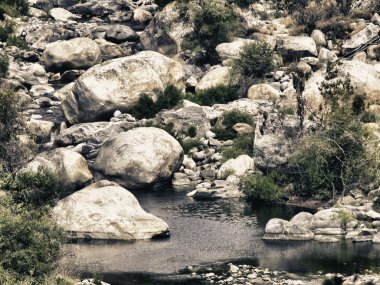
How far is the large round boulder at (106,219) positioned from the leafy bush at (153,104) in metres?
29.1

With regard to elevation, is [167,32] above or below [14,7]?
below

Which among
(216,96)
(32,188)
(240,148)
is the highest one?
(32,188)

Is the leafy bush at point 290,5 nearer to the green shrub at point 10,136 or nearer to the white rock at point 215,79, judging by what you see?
the white rock at point 215,79

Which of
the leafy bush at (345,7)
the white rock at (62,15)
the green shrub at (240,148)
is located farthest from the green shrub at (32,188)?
the white rock at (62,15)

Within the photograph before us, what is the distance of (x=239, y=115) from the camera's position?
8669cm

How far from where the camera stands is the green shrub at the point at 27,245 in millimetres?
46625

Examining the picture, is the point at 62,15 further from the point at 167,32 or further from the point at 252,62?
the point at 252,62

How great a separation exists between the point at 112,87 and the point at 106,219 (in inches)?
1245

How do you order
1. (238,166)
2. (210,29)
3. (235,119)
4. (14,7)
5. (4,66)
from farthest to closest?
(14,7), (210,29), (4,66), (235,119), (238,166)

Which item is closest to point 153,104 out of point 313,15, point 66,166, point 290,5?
point 66,166

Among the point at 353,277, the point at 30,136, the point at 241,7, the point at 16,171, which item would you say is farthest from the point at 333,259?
the point at 241,7

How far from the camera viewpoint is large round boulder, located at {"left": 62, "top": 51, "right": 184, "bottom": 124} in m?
90.9

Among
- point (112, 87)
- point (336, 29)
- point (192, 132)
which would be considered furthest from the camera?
point (336, 29)

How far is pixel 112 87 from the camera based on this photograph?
300 feet
